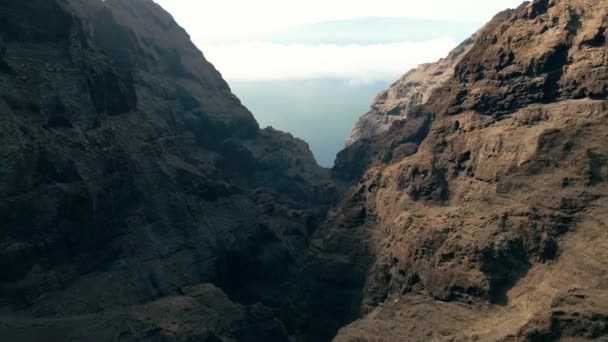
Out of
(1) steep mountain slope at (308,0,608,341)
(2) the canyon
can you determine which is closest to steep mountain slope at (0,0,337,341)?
(2) the canyon

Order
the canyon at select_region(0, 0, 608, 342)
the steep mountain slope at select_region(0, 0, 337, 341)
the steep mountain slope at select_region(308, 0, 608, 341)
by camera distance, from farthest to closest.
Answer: the steep mountain slope at select_region(0, 0, 337, 341) → the canyon at select_region(0, 0, 608, 342) → the steep mountain slope at select_region(308, 0, 608, 341)

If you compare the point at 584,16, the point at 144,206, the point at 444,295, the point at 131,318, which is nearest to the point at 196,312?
the point at 131,318

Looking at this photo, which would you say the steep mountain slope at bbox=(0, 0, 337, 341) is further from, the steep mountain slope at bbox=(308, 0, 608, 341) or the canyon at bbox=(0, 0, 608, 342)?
the steep mountain slope at bbox=(308, 0, 608, 341)

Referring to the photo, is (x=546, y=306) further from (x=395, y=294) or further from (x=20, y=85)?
(x=20, y=85)

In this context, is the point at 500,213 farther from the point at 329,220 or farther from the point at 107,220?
the point at 107,220

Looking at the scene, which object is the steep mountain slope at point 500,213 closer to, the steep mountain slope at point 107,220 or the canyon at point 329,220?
the canyon at point 329,220

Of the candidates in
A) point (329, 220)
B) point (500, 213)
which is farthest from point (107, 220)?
point (500, 213)
